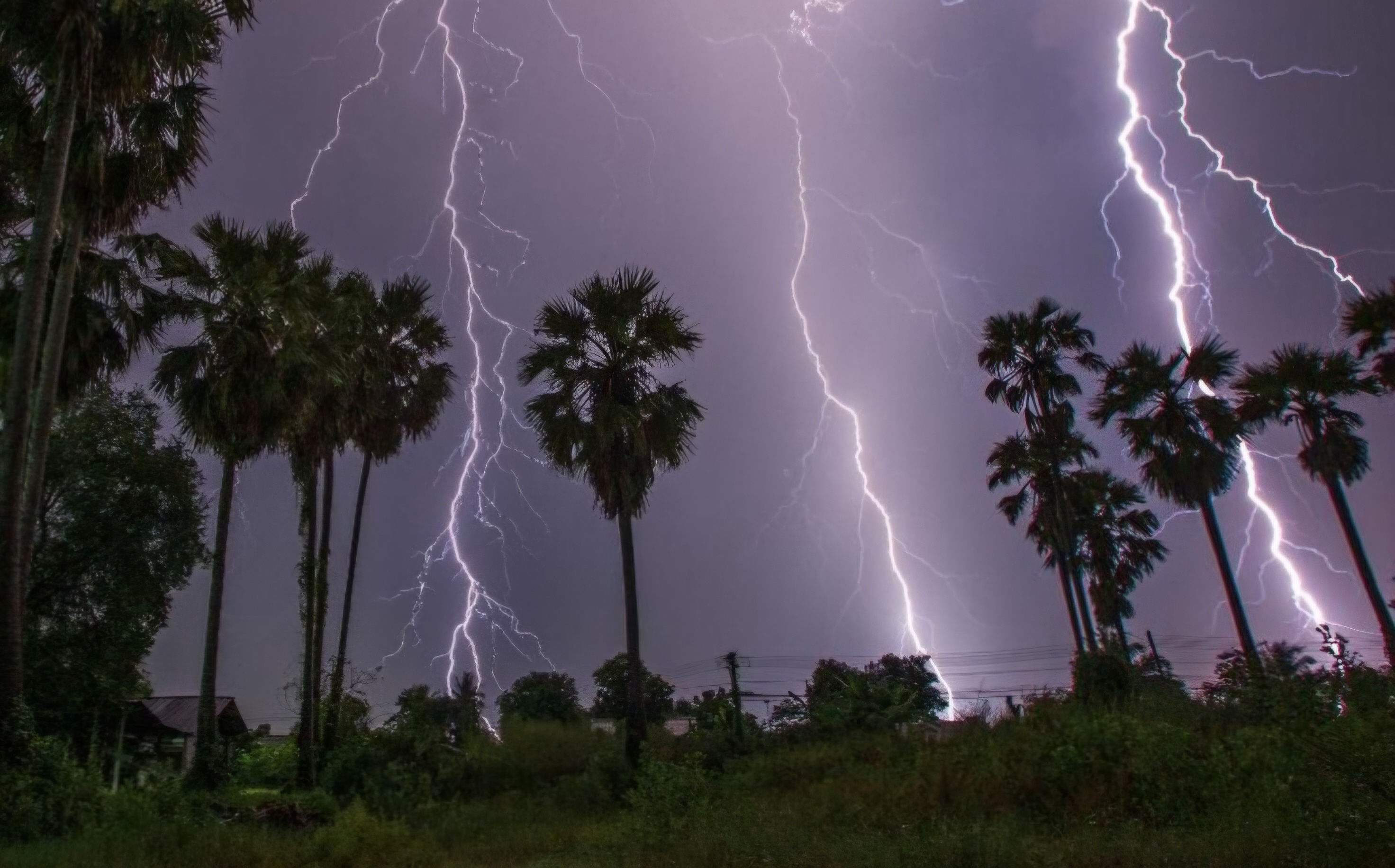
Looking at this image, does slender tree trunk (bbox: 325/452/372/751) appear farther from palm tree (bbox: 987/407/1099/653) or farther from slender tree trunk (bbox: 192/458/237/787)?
palm tree (bbox: 987/407/1099/653)

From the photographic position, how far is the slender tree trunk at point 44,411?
31.2ft

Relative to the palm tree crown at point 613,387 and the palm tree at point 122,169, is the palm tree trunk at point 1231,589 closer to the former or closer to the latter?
the palm tree crown at point 613,387

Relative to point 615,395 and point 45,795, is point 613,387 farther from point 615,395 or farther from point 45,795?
point 45,795

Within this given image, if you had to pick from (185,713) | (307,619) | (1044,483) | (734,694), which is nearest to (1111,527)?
(1044,483)

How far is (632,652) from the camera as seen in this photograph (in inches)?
581

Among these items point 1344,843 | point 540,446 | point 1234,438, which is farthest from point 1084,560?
point 1344,843

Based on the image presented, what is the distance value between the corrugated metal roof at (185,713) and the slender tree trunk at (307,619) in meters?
13.6

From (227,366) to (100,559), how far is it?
6.41m

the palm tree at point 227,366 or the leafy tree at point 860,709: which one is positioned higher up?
the palm tree at point 227,366

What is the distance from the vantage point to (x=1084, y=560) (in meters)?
28.4

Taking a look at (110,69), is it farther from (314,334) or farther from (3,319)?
(314,334)

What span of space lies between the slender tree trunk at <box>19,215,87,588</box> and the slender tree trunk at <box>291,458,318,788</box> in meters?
6.83

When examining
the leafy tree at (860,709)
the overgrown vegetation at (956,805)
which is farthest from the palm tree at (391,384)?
the leafy tree at (860,709)

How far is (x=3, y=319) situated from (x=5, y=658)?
21.8 ft
